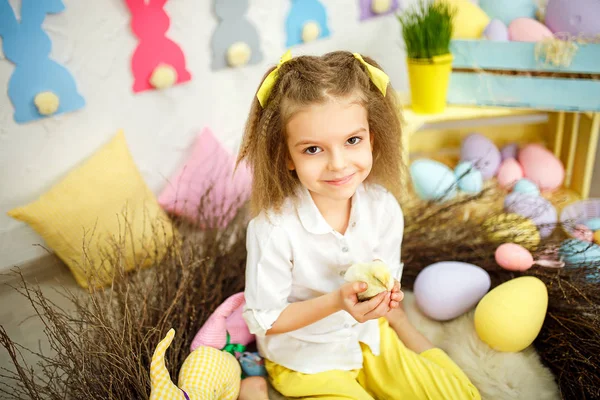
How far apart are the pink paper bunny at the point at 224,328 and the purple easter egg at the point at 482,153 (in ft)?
3.43

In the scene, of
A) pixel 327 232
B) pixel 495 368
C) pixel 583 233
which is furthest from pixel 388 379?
pixel 583 233

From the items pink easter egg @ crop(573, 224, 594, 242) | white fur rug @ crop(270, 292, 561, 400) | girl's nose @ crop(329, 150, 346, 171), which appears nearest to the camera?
girl's nose @ crop(329, 150, 346, 171)

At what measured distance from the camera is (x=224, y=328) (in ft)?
4.11

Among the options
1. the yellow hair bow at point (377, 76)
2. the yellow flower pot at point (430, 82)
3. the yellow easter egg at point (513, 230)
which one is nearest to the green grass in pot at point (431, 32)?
the yellow flower pot at point (430, 82)

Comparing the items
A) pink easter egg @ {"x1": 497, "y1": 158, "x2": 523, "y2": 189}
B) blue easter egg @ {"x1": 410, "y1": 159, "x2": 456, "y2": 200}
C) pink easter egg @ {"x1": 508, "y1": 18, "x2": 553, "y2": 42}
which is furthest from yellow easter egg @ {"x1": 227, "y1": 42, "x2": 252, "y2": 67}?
pink easter egg @ {"x1": 497, "y1": 158, "x2": 523, "y2": 189}

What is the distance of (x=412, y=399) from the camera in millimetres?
1107

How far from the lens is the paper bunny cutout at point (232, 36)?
1.68 m

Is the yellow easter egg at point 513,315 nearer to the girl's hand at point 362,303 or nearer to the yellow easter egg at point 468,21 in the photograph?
the girl's hand at point 362,303

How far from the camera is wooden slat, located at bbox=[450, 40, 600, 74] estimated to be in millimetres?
1607

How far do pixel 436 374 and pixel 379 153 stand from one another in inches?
18.8

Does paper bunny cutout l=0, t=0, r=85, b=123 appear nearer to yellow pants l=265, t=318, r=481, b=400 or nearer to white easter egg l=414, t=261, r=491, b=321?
yellow pants l=265, t=318, r=481, b=400

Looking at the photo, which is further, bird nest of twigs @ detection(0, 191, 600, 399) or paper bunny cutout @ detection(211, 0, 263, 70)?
paper bunny cutout @ detection(211, 0, 263, 70)

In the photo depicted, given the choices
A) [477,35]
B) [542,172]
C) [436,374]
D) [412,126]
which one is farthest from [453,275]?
[477,35]

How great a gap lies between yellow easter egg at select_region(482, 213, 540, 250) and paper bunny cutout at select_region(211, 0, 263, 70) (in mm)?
923
